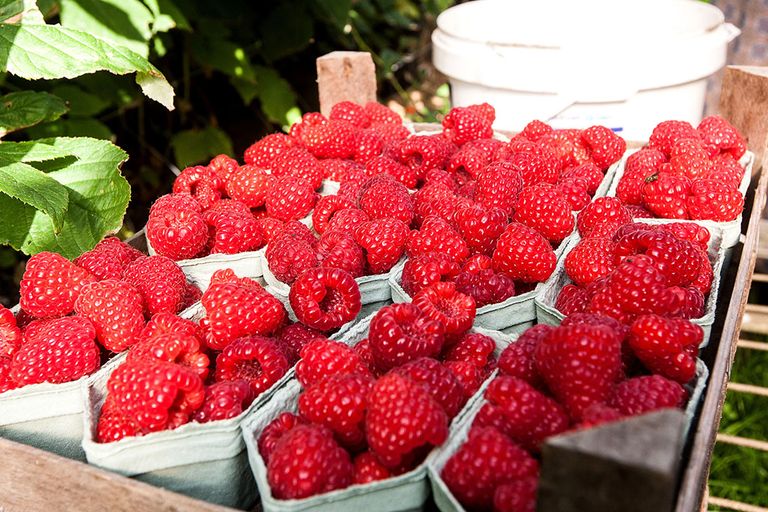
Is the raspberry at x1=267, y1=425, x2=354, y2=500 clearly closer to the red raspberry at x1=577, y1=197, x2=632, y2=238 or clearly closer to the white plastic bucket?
the red raspberry at x1=577, y1=197, x2=632, y2=238

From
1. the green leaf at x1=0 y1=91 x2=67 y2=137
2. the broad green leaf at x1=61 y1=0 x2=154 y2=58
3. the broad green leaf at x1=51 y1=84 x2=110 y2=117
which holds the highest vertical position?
the broad green leaf at x1=61 y1=0 x2=154 y2=58

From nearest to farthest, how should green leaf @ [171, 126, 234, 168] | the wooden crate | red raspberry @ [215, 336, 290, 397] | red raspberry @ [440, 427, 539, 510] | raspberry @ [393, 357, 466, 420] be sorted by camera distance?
the wooden crate < red raspberry @ [440, 427, 539, 510] < raspberry @ [393, 357, 466, 420] < red raspberry @ [215, 336, 290, 397] < green leaf @ [171, 126, 234, 168]

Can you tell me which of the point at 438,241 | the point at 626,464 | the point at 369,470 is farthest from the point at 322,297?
the point at 626,464

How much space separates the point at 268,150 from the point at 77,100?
137cm

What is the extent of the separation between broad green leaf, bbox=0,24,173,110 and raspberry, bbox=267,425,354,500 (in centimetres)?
85

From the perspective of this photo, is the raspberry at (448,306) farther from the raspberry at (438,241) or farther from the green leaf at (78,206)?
the green leaf at (78,206)

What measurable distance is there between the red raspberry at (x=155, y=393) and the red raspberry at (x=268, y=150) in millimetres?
931

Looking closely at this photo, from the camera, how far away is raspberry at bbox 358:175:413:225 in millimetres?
1553

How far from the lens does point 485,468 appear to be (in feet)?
3.08

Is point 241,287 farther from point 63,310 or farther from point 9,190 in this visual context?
point 9,190

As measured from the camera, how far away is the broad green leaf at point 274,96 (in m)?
3.58

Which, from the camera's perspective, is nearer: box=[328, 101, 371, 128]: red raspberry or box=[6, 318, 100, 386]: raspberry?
box=[6, 318, 100, 386]: raspberry

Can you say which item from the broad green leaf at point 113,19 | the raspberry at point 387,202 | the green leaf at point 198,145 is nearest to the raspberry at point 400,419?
the raspberry at point 387,202

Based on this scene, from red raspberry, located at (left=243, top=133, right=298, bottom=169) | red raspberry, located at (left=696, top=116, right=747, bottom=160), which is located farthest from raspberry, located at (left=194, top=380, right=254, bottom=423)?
red raspberry, located at (left=696, top=116, right=747, bottom=160)
